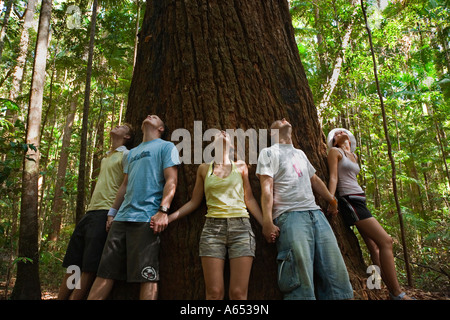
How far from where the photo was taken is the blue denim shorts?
2.41 m

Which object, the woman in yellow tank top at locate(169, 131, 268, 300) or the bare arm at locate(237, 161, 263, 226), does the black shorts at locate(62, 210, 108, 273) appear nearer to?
the woman in yellow tank top at locate(169, 131, 268, 300)

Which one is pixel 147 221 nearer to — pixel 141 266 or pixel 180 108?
pixel 141 266

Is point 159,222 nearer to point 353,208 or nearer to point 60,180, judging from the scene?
point 353,208

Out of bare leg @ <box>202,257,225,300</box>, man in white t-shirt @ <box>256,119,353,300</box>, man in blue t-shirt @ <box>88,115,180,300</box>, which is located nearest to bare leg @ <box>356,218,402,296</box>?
man in white t-shirt @ <box>256,119,353,300</box>

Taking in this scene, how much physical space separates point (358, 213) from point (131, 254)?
8.19ft

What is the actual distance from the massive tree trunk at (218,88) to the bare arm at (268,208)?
23 centimetres

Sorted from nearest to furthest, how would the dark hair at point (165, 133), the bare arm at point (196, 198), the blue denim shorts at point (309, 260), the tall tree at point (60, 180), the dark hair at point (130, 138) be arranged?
the blue denim shorts at point (309, 260)
the bare arm at point (196, 198)
the dark hair at point (165, 133)
the dark hair at point (130, 138)
the tall tree at point (60, 180)

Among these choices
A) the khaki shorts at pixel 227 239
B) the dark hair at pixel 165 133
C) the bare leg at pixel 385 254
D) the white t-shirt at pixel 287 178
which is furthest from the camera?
the dark hair at pixel 165 133

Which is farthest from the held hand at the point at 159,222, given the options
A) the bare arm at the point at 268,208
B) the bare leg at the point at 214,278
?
the bare arm at the point at 268,208

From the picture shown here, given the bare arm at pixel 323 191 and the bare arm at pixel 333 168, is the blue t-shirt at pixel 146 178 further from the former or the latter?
the bare arm at pixel 333 168

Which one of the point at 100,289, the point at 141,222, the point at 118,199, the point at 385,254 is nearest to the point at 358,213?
the point at 385,254

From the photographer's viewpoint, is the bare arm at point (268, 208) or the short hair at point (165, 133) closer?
the bare arm at point (268, 208)

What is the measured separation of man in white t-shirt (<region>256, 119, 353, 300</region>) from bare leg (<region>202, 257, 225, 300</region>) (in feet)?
1.69

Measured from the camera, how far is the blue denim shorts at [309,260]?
2412mm
